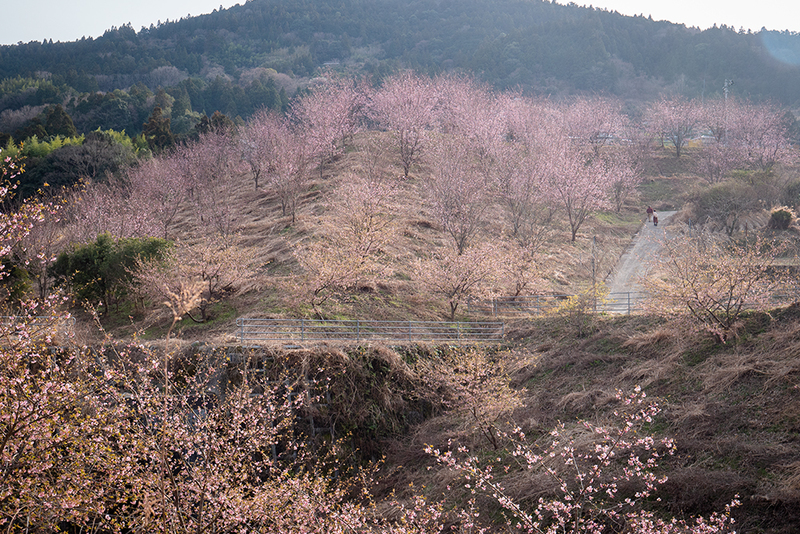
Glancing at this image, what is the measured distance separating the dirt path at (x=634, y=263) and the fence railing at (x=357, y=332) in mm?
5574

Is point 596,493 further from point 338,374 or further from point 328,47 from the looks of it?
point 328,47

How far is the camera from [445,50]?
11119cm

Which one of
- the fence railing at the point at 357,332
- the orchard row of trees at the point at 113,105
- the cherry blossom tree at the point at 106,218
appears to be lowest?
the fence railing at the point at 357,332

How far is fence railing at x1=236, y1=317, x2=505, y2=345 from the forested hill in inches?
2671

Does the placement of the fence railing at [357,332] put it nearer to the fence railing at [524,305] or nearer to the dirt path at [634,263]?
the fence railing at [524,305]

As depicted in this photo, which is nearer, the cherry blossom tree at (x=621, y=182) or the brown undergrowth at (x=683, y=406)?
the brown undergrowth at (x=683, y=406)

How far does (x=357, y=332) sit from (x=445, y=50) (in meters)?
104

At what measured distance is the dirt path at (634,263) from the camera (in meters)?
26.4

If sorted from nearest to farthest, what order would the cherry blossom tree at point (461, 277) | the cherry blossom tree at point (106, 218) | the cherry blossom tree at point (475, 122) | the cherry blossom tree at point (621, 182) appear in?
the cherry blossom tree at point (461, 277), the cherry blossom tree at point (106, 218), the cherry blossom tree at point (475, 122), the cherry blossom tree at point (621, 182)

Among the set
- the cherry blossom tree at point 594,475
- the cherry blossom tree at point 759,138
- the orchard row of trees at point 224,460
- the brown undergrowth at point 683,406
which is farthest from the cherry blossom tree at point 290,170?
the cherry blossom tree at point 759,138

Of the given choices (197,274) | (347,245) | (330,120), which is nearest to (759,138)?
(330,120)

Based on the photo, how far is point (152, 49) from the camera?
110 m

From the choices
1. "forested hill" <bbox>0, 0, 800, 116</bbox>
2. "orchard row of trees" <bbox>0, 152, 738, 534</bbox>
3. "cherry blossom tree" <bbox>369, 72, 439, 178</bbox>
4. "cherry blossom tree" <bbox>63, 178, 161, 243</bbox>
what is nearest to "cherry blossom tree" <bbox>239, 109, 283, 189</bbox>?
"cherry blossom tree" <bbox>63, 178, 161, 243</bbox>

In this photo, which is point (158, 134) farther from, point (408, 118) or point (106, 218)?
point (106, 218)
